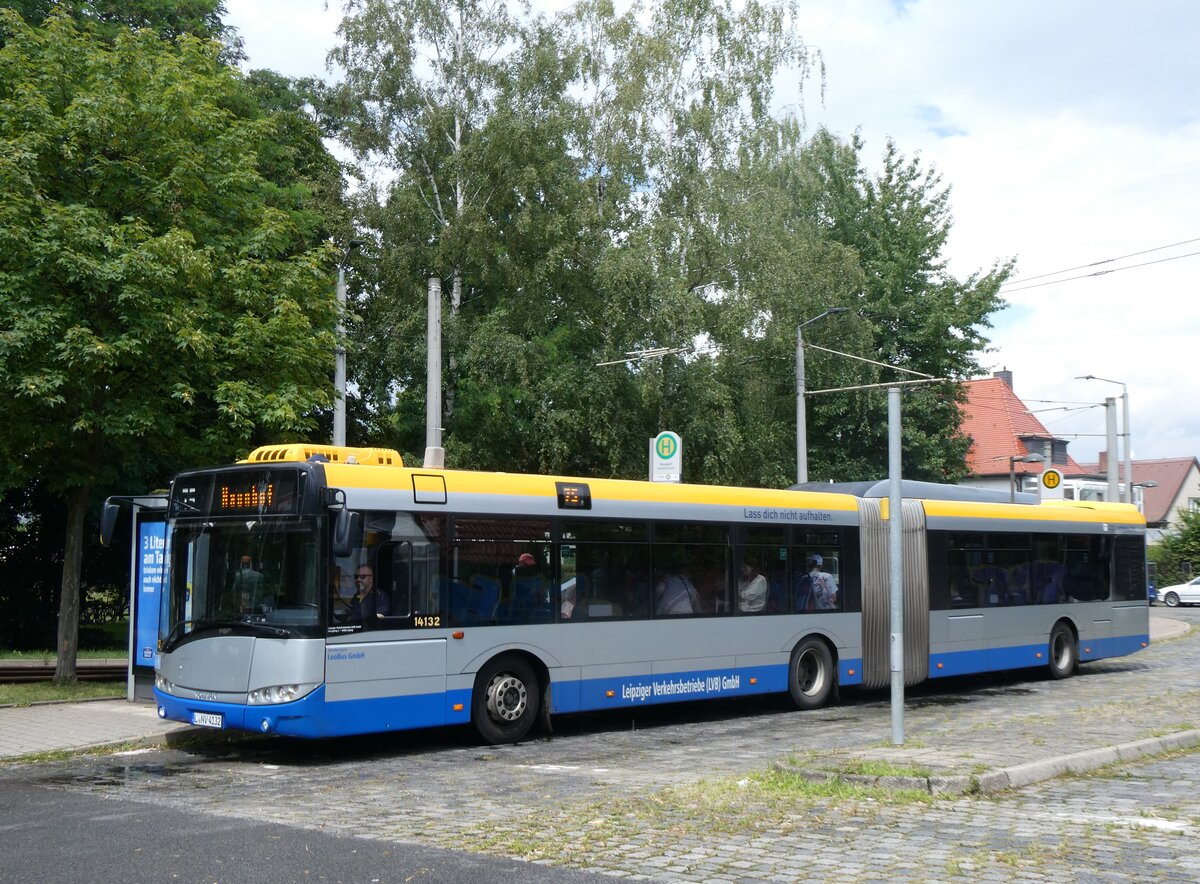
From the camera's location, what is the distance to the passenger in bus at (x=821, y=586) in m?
16.4

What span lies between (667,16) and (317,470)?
27136 millimetres

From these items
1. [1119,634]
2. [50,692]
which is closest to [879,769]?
[50,692]

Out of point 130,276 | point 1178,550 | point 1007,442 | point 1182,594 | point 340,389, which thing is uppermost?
point 1007,442

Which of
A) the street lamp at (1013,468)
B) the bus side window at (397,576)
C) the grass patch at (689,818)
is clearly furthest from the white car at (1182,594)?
the grass patch at (689,818)

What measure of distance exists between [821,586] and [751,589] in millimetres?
1355

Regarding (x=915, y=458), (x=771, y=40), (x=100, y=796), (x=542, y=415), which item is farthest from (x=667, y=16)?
(x=100, y=796)

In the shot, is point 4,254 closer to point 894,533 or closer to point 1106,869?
point 894,533

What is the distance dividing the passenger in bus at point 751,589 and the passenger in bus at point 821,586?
920mm

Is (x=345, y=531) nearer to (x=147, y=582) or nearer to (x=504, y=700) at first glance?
(x=504, y=700)

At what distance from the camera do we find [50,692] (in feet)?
55.6

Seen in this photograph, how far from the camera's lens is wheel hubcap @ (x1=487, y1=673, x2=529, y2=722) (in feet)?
41.8

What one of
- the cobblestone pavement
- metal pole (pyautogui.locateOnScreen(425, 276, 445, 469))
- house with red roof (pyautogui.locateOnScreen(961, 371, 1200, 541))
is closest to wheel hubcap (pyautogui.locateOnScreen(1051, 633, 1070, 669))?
the cobblestone pavement

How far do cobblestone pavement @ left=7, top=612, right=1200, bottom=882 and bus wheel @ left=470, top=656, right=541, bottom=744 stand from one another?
0.27 metres

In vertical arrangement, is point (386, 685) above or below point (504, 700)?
above
